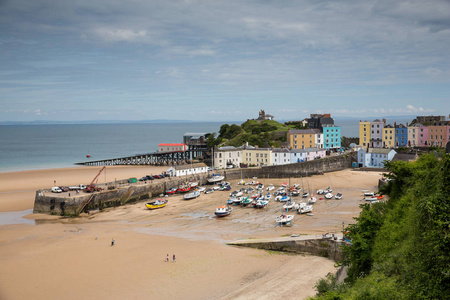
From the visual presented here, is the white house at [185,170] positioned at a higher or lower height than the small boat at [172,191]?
higher

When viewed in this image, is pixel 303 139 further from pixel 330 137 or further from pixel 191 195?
pixel 191 195

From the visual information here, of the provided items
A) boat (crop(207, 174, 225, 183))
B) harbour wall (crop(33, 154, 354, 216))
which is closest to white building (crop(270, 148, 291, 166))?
harbour wall (crop(33, 154, 354, 216))

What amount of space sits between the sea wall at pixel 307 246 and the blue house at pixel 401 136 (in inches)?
2234

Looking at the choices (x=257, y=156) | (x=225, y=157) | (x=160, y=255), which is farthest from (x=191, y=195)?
(x=257, y=156)

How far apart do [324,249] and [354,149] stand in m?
53.2

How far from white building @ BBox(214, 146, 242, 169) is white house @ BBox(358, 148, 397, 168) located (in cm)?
2195

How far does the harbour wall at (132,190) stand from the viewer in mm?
41125

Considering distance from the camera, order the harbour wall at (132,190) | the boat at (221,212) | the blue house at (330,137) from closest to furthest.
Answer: the boat at (221,212) < the harbour wall at (132,190) < the blue house at (330,137)

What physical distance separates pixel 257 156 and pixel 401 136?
100ft

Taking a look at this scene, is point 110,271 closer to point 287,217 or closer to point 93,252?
point 93,252

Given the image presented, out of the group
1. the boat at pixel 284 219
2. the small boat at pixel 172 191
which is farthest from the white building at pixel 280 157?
the boat at pixel 284 219

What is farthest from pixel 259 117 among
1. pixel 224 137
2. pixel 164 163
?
pixel 164 163

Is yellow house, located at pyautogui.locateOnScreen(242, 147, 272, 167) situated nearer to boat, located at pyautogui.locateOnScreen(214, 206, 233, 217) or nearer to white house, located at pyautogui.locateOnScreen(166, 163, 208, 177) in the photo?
white house, located at pyautogui.locateOnScreen(166, 163, 208, 177)

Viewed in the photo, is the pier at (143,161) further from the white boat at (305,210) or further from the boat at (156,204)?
the white boat at (305,210)
